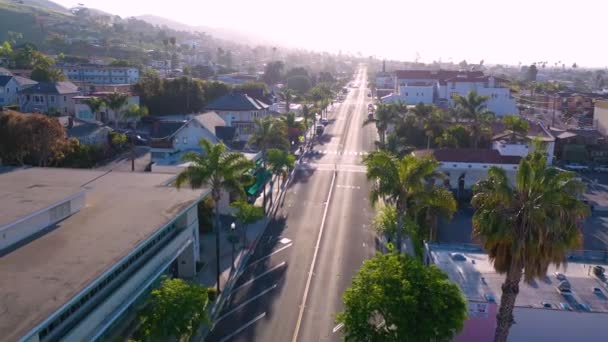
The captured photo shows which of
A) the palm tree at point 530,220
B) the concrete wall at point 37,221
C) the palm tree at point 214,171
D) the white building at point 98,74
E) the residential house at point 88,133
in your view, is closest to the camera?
the palm tree at point 530,220

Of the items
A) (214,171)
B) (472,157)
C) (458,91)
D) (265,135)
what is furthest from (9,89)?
(458,91)

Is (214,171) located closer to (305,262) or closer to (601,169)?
(305,262)

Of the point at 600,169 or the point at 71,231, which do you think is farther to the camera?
the point at 600,169

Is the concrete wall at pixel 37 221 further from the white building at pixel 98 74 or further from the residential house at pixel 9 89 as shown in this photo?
the white building at pixel 98 74

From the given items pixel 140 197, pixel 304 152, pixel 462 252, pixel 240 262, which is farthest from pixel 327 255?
pixel 304 152

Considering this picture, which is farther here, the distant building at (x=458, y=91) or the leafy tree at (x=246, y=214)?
the distant building at (x=458, y=91)

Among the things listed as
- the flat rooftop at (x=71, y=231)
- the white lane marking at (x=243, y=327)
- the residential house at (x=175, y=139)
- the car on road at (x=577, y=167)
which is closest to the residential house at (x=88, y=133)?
the residential house at (x=175, y=139)

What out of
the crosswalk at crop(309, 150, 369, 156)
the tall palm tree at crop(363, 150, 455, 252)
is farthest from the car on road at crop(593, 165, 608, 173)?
the tall palm tree at crop(363, 150, 455, 252)

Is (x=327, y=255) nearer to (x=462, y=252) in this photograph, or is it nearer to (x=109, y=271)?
(x=462, y=252)
